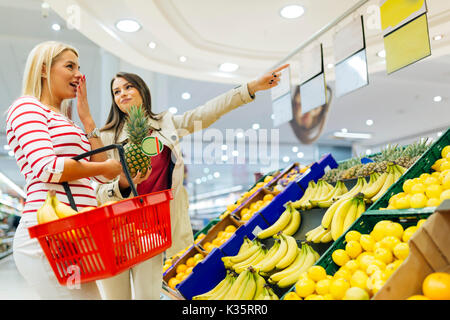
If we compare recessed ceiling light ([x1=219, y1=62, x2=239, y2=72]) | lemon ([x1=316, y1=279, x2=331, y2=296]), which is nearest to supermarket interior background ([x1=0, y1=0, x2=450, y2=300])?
recessed ceiling light ([x1=219, y1=62, x2=239, y2=72])

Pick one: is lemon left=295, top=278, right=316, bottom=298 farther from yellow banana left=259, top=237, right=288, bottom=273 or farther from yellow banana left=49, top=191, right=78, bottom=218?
yellow banana left=49, top=191, right=78, bottom=218

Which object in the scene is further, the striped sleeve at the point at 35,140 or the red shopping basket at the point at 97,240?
the striped sleeve at the point at 35,140

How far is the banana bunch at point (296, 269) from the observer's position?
6.23 feet

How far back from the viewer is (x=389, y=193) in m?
1.94

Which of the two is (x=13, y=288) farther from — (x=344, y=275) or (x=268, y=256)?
(x=344, y=275)

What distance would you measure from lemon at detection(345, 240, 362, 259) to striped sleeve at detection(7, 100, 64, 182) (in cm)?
129

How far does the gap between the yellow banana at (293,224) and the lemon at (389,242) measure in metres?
0.98

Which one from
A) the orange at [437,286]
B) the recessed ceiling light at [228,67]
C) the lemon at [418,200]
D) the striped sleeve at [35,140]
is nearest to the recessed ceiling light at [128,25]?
the recessed ceiling light at [228,67]

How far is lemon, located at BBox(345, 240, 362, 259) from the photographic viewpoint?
1.67m

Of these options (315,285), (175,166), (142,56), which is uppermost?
(142,56)

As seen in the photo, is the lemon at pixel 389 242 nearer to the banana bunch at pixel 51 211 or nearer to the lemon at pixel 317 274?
the lemon at pixel 317 274

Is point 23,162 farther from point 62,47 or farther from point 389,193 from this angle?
point 389,193
